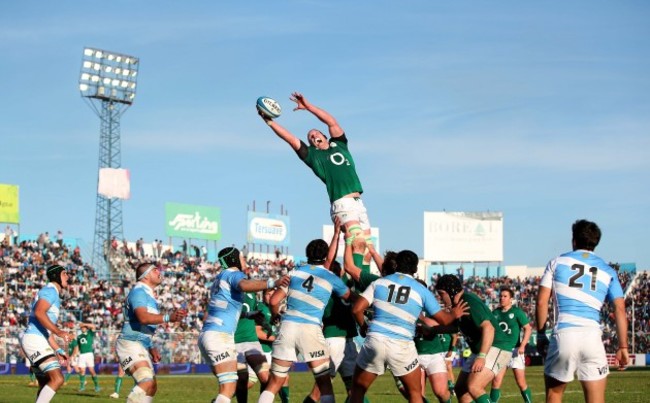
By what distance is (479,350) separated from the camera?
1576 centimetres

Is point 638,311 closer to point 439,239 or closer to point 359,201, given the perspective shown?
point 439,239

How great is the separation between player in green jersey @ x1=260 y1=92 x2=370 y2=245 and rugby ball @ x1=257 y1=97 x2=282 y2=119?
0.10 metres

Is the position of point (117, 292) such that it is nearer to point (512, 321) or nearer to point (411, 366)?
point (512, 321)

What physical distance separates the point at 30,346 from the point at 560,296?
9494 millimetres

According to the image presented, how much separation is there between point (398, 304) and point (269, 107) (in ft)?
13.8

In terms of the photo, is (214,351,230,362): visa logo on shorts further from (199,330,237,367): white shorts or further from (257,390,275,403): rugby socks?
(257,390,275,403): rugby socks

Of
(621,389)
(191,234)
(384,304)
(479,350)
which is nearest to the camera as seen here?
(384,304)

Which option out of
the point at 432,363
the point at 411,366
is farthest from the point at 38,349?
the point at 411,366

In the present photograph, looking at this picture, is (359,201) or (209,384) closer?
(359,201)

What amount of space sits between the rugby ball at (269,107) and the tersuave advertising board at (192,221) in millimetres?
61743

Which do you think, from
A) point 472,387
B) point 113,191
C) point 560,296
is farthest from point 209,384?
point 113,191

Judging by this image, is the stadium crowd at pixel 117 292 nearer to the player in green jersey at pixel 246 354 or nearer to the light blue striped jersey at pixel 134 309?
the player in green jersey at pixel 246 354

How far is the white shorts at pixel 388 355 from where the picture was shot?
13.8 meters

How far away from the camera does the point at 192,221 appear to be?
79.8 metres
